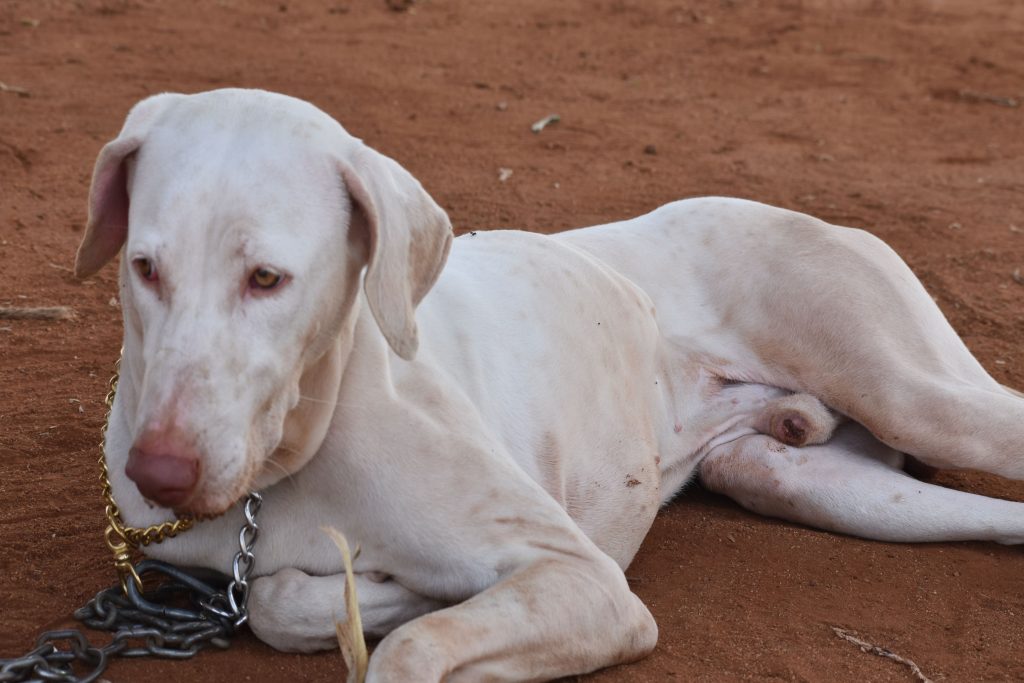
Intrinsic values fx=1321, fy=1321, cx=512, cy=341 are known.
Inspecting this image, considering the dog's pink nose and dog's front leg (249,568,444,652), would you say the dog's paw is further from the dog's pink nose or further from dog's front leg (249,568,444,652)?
the dog's pink nose

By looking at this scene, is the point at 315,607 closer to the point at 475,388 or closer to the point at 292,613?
the point at 292,613

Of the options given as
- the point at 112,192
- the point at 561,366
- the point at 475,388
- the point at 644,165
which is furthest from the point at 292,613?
the point at 644,165

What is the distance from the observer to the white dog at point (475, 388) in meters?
2.35

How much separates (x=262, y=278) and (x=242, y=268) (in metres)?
0.04

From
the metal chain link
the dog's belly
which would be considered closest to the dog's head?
the metal chain link

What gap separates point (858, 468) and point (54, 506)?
2300 millimetres

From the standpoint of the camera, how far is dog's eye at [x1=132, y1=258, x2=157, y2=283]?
234cm

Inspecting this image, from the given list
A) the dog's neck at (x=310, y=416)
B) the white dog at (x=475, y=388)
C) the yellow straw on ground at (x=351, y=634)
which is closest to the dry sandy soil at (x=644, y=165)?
the white dog at (x=475, y=388)

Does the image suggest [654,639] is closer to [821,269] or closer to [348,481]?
[348,481]

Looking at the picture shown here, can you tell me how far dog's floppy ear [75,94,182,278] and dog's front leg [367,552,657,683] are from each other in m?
1.03

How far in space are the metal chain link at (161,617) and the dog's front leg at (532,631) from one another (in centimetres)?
47

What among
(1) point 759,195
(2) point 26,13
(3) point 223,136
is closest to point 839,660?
(3) point 223,136

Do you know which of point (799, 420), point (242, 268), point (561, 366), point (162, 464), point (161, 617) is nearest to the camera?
point (162, 464)

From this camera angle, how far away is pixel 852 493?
152 inches
